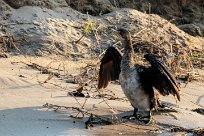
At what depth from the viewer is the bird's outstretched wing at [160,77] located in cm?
602

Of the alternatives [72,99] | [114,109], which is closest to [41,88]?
[72,99]

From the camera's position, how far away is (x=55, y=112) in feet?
20.1


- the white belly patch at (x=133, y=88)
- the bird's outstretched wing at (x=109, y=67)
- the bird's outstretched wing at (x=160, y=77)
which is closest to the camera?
the bird's outstretched wing at (x=160, y=77)

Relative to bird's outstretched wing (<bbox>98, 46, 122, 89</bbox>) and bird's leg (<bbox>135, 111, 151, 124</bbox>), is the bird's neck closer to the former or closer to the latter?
bird's outstretched wing (<bbox>98, 46, 122, 89</bbox>)

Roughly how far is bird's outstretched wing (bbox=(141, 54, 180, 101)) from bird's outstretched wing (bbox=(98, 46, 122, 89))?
635mm

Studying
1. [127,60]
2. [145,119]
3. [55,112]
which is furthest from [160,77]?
[55,112]

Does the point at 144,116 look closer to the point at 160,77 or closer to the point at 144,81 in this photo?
the point at 144,81

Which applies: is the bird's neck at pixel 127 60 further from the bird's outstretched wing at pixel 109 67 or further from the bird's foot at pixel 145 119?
the bird's foot at pixel 145 119

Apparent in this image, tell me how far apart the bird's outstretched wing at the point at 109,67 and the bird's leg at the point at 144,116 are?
497 mm

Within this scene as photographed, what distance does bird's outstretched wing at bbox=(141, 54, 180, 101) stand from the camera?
602 cm

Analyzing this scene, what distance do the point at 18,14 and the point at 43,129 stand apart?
11.4 ft

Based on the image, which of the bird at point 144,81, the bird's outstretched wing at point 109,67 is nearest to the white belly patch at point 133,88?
the bird at point 144,81

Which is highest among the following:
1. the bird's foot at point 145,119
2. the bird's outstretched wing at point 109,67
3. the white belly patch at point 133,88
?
the bird's outstretched wing at point 109,67

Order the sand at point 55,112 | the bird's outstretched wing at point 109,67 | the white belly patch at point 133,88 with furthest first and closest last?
the bird's outstretched wing at point 109,67
the white belly patch at point 133,88
the sand at point 55,112
